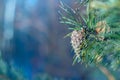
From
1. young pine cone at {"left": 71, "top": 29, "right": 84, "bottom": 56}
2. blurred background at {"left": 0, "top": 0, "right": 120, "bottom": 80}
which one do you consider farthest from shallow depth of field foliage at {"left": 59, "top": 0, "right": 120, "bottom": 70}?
blurred background at {"left": 0, "top": 0, "right": 120, "bottom": 80}

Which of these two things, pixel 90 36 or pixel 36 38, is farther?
pixel 36 38

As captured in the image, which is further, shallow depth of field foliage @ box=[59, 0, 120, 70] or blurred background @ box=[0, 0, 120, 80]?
blurred background @ box=[0, 0, 120, 80]

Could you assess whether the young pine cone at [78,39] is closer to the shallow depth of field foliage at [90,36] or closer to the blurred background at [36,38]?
the shallow depth of field foliage at [90,36]

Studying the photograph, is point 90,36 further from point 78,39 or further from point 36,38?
point 36,38

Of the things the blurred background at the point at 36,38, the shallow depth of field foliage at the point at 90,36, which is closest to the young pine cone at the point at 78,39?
the shallow depth of field foliage at the point at 90,36

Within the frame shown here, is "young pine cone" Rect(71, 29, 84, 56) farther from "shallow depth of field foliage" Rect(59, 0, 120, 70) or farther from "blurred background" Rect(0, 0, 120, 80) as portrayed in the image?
"blurred background" Rect(0, 0, 120, 80)

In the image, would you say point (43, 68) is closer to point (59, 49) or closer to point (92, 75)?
point (59, 49)

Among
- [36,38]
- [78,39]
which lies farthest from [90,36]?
[36,38]

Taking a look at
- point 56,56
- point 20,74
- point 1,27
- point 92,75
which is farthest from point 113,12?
point 1,27
